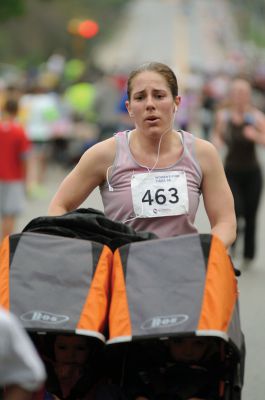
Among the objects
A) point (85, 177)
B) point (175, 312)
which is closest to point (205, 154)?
point (85, 177)

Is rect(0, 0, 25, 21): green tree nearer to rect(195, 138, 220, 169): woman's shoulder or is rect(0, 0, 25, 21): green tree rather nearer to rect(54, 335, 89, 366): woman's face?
rect(195, 138, 220, 169): woman's shoulder

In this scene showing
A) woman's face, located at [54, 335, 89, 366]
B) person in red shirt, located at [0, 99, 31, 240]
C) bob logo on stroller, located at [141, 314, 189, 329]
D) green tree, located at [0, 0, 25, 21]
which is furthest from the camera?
green tree, located at [0, 0, 25, 21]

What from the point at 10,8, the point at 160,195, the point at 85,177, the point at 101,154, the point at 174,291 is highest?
the point at 10,8

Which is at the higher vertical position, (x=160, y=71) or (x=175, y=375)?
(x=160, y=71)

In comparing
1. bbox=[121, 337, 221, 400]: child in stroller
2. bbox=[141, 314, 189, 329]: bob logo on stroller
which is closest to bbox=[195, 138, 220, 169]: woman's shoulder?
bbox=[121, 337, 221, 400]: child in stroller

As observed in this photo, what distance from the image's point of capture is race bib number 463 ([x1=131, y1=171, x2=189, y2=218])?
575 centimetres

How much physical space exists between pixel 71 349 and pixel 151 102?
1265 millimetres

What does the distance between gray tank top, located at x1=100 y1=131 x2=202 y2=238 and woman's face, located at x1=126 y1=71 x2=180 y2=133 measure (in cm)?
17

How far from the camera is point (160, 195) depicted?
18.9 feet

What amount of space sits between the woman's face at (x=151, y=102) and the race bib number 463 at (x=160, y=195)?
0.75 ft

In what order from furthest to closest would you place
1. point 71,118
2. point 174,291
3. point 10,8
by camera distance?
point 10,8 < point 71,118 < point 174,291

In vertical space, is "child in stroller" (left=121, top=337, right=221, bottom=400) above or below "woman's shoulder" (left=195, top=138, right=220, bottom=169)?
below

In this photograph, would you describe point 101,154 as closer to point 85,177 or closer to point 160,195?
point 85,177

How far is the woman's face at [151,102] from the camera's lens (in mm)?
5719
